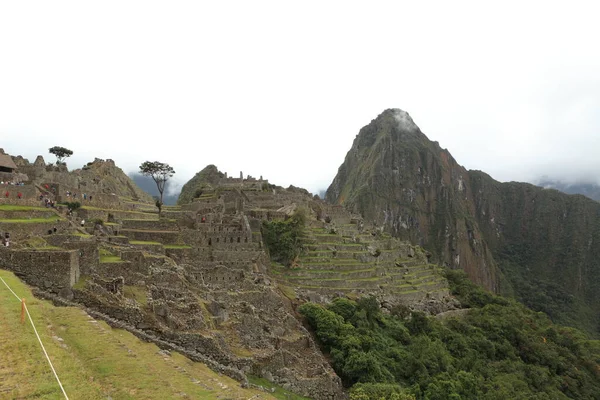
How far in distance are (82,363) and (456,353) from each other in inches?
1554

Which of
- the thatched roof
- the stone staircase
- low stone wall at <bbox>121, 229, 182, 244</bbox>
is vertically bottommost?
the stone staircase

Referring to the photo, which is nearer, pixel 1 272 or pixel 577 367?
pixel 1 272

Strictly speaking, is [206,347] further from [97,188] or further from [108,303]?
[97,188]

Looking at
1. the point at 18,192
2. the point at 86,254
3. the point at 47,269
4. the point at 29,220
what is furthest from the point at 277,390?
the point at 18,192

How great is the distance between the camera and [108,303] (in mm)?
15148

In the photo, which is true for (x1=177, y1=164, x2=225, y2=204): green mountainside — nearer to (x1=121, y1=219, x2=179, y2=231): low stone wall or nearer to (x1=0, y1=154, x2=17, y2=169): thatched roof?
(x1=121, y1=219, x2=179, y2=231): low stone wall

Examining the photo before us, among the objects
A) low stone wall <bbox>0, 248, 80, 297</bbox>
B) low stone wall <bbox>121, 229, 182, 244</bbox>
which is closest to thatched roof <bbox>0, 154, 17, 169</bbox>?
low stone wall <bbox>121, 229, 182, 244</bbox>

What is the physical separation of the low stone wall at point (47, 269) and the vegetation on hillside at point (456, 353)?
16.4 meters

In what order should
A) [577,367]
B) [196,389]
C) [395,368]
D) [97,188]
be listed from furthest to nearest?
1. [577,367]
2. [97,188]
3. [395,368]
4. [196,389]

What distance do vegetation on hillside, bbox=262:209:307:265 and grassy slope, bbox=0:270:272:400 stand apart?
25849 mm

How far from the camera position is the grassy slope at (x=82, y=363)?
8031 millimetres

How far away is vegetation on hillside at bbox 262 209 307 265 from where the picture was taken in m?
39.8

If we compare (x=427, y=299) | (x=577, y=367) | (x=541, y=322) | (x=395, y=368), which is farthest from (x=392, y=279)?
(x=541, y=322)

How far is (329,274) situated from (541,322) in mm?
44904
